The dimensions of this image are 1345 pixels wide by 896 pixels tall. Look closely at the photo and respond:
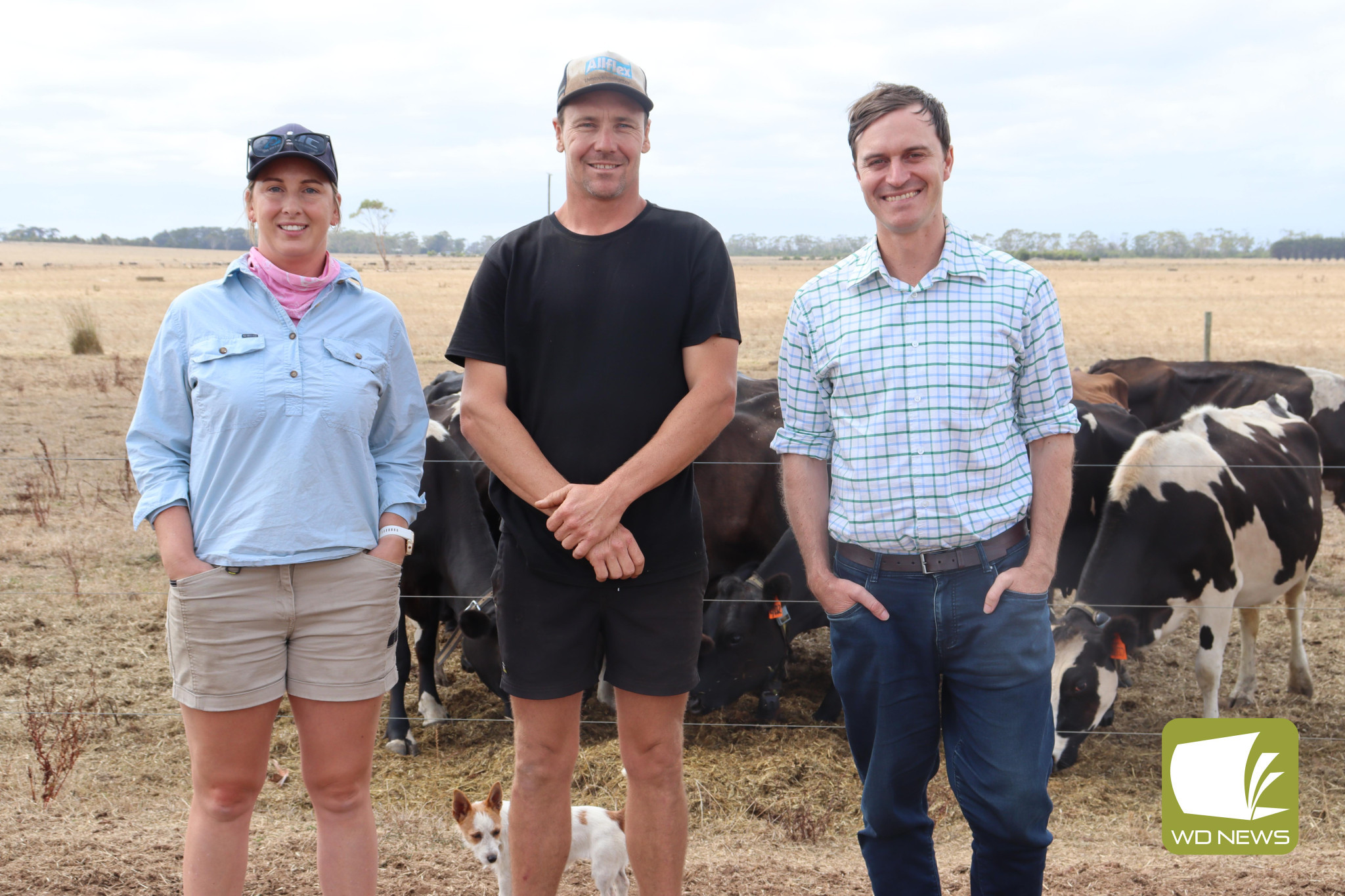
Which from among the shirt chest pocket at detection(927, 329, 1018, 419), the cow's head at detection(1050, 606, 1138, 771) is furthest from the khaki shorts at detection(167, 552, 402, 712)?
the cow's head at detection(1050, 606, 1138, 771)

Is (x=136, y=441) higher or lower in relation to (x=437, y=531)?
higher

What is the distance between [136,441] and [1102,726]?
5066 mm

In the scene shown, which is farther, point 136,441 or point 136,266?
point 136,266

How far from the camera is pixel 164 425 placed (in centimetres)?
256

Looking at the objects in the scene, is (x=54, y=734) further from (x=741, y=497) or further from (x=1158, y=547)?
(x=1158, y=547)

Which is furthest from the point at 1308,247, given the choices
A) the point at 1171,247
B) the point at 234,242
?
the point at 234,242

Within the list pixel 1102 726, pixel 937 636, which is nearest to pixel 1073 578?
pixel 1102 726

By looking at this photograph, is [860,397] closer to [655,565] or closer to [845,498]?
[845,498]

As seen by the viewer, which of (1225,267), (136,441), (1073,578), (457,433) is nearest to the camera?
(136,441)

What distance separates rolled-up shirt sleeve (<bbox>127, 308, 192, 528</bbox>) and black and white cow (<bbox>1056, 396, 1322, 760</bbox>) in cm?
409

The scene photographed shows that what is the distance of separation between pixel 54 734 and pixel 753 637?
3.64 m

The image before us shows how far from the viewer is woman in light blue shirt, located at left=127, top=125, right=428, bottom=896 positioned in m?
2.52

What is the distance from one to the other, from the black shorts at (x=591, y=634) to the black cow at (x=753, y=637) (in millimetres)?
2873

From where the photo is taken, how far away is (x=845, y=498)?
271 cm
